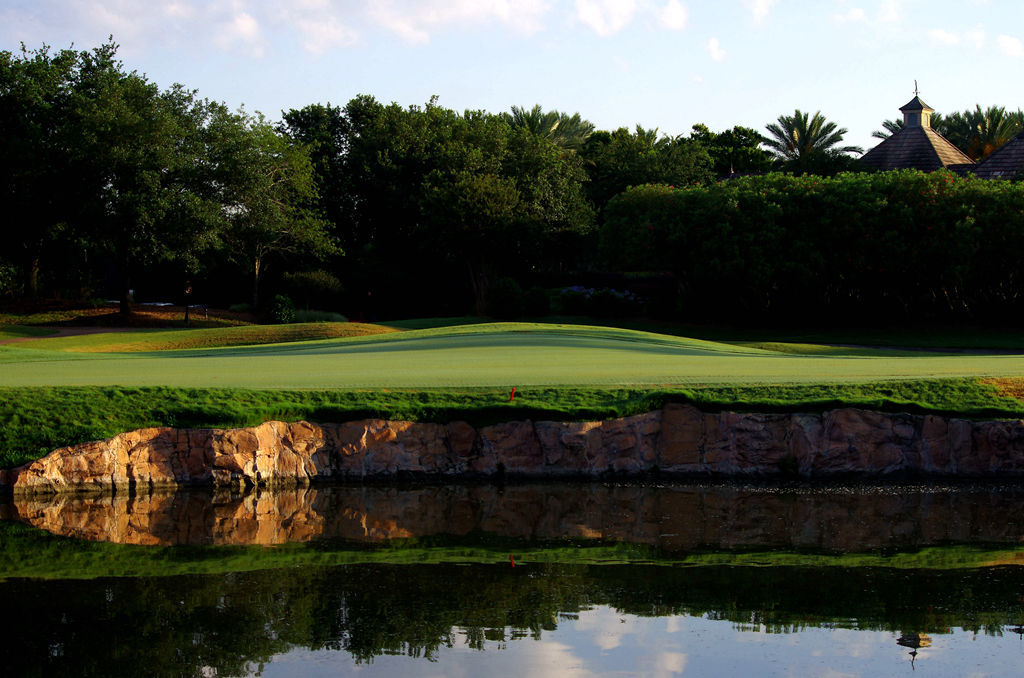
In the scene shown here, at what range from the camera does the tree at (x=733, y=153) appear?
73387 mm

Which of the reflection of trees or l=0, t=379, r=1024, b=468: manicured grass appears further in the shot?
l=0, t=379, r=1024, b=468: manicured grass

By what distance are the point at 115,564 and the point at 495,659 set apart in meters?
4.29

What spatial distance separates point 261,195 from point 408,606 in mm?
Answer: 38490

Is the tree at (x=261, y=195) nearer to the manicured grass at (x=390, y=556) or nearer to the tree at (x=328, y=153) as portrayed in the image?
the tree at (x=328, y=153)

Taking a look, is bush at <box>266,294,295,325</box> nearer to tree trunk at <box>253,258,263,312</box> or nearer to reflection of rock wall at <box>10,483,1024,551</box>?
tree trunk at <box>253,258,263,312</box>

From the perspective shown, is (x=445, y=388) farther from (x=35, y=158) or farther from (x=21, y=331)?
(x=35, y=158)

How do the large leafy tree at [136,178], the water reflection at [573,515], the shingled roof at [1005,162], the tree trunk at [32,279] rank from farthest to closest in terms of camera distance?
the shingled roof at [1005,162]
the tree trunk at [32,279]
the large leafy tree at [136,178]
the water reflection at [573,515]

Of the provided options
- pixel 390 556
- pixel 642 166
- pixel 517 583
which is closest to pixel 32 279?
pixel 642 166

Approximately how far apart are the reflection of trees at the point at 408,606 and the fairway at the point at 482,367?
6.58m

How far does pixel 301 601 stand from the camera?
8.12 metres

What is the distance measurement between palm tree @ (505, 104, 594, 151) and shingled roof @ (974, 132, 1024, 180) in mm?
27538

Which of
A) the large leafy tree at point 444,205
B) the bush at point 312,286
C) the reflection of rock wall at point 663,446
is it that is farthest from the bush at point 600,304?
the reflection of rock wall at point 663,446

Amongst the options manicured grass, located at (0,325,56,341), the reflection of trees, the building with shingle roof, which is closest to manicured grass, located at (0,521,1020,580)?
the reflection of trees

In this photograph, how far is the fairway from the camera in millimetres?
15719
